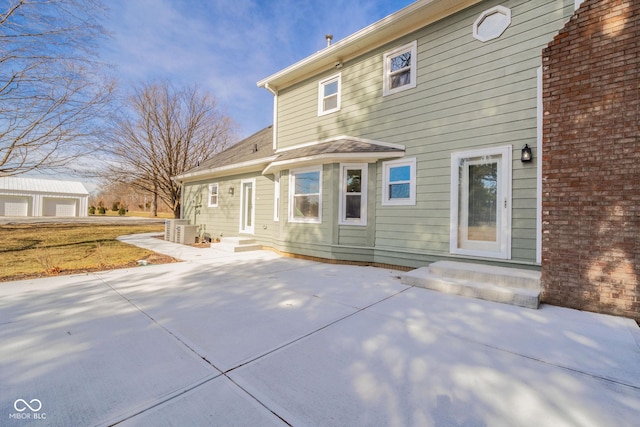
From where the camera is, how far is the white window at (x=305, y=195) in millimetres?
7379

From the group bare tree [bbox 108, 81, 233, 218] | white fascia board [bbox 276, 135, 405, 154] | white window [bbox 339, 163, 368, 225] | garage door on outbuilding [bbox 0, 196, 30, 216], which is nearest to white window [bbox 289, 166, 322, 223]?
white window [bbox 339, 163, 368, 225]

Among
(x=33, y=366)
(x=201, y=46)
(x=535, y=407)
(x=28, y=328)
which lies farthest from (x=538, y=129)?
(x=201, y=46)

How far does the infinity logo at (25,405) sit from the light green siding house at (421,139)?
5.60m

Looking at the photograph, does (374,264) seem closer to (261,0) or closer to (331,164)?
(331,164)

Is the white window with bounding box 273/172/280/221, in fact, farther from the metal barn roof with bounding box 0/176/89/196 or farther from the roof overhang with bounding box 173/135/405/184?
the metal barn roof with bounding box 0/176/89/196

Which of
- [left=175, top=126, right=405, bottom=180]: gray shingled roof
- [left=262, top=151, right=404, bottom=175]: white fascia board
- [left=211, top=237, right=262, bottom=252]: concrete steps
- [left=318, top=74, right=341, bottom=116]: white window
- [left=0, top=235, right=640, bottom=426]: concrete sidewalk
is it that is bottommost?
[left=0, top=235, right=640, bottom=426]: concrete sidewalk

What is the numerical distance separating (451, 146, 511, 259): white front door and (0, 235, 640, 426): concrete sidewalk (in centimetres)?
159

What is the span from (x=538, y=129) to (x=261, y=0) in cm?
1042

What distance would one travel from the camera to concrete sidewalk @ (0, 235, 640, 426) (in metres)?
1.77

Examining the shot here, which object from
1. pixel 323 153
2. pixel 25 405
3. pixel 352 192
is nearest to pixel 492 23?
pixel 323 153

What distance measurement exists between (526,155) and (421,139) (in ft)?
6.48

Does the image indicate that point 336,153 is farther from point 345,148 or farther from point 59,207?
point 59,207

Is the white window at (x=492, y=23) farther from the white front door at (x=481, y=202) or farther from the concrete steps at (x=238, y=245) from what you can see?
the concrete steps at (x=238, y=245)

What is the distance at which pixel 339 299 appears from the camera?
4.09 metres
